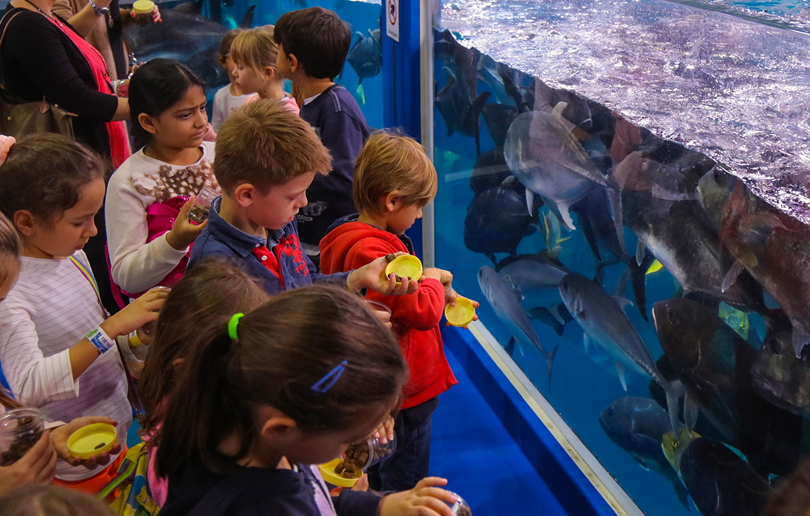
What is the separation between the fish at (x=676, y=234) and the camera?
4.84 feet

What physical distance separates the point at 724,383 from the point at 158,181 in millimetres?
1710

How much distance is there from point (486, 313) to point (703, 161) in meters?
1.64

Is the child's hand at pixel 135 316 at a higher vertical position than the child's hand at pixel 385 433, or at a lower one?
higher

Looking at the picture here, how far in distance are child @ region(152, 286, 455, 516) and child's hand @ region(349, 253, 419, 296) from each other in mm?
578

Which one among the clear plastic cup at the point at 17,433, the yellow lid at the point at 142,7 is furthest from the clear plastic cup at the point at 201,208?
the yellow lid at the point at 142,7

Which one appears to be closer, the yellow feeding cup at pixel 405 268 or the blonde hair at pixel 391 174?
the yellow feeding cup at pixel 405 268

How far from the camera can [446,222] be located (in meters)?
3.22

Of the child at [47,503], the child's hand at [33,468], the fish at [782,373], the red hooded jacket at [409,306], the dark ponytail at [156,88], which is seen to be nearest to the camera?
the child at [47,503]

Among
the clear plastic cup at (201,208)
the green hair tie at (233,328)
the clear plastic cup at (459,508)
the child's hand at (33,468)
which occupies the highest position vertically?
the green hair tie at (233,328)

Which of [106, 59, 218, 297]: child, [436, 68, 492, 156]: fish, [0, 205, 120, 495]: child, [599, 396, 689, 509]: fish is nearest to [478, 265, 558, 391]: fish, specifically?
[599, 396, 689, 509]: fish

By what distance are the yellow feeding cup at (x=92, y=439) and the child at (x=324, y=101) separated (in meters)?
1.35

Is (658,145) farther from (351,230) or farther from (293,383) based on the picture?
(293,383)

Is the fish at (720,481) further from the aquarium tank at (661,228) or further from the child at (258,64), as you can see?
the child at (258,64)

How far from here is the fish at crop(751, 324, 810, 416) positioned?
134 centimetres
